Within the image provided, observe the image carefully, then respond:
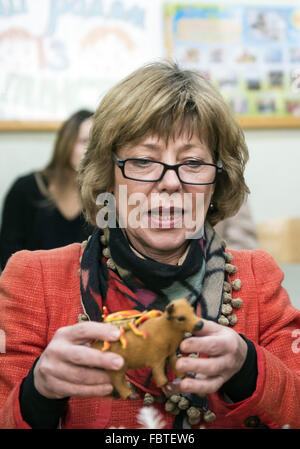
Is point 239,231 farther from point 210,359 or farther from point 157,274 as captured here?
point 210,359

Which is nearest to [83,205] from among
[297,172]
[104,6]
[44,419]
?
[44,419]

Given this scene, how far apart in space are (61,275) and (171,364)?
35 cm

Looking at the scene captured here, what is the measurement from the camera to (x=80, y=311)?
925 millimetres

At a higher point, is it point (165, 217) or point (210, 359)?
point (165, 217)

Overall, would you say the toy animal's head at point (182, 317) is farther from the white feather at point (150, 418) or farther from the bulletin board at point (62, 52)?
the bulletin board at point (62, 52)

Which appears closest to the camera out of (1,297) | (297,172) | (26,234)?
(1,297)

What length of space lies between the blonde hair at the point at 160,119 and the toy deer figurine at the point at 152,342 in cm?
35

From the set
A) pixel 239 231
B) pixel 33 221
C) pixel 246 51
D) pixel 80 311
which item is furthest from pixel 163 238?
pixel 246 51

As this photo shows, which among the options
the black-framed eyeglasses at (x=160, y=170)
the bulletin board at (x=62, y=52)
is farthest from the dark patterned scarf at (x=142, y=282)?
the bulletin board at (x=62, y=52)

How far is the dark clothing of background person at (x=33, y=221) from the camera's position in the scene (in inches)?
80.0

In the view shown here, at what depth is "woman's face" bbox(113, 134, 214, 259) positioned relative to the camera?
0.87 metres

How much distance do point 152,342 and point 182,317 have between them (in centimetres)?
5
